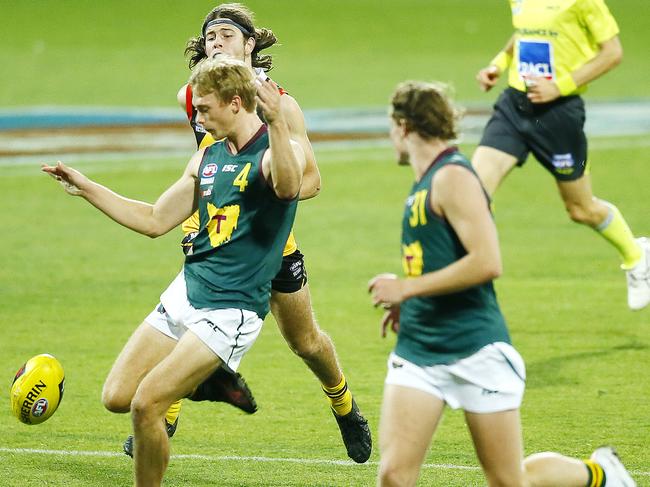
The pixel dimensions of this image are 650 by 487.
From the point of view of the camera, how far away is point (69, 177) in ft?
20.7

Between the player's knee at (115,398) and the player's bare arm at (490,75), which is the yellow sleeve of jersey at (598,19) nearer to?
the player's bare arm at (490,75)

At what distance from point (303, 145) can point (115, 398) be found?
171 cm

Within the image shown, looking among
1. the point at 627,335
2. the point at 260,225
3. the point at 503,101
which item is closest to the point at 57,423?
the point at 260,225

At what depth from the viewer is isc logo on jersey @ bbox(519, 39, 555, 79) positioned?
9.08 m

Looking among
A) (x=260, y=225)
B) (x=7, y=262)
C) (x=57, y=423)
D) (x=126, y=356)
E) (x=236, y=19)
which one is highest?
(x=236, y=19)

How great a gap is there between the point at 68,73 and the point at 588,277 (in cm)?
1876

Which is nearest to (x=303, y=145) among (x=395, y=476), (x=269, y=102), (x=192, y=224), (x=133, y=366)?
(x=192, y=224)

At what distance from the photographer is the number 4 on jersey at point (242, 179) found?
6.06m

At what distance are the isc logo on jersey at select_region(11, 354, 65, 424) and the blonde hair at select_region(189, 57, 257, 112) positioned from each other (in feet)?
6.72

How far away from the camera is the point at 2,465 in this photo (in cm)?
700

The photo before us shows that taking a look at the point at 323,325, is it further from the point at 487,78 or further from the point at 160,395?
the point at 160,395

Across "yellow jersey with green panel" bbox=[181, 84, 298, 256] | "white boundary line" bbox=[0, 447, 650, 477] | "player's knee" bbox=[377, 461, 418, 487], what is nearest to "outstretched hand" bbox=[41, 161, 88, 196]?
"yellow jersey with green panel" bbox=[181, 84, 298, 256]

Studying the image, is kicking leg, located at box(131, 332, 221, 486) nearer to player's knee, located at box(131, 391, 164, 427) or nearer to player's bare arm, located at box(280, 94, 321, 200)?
player's knee, located at box(131, 391, 164, 427)

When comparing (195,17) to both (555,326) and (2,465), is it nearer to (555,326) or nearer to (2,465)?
(555,326)
